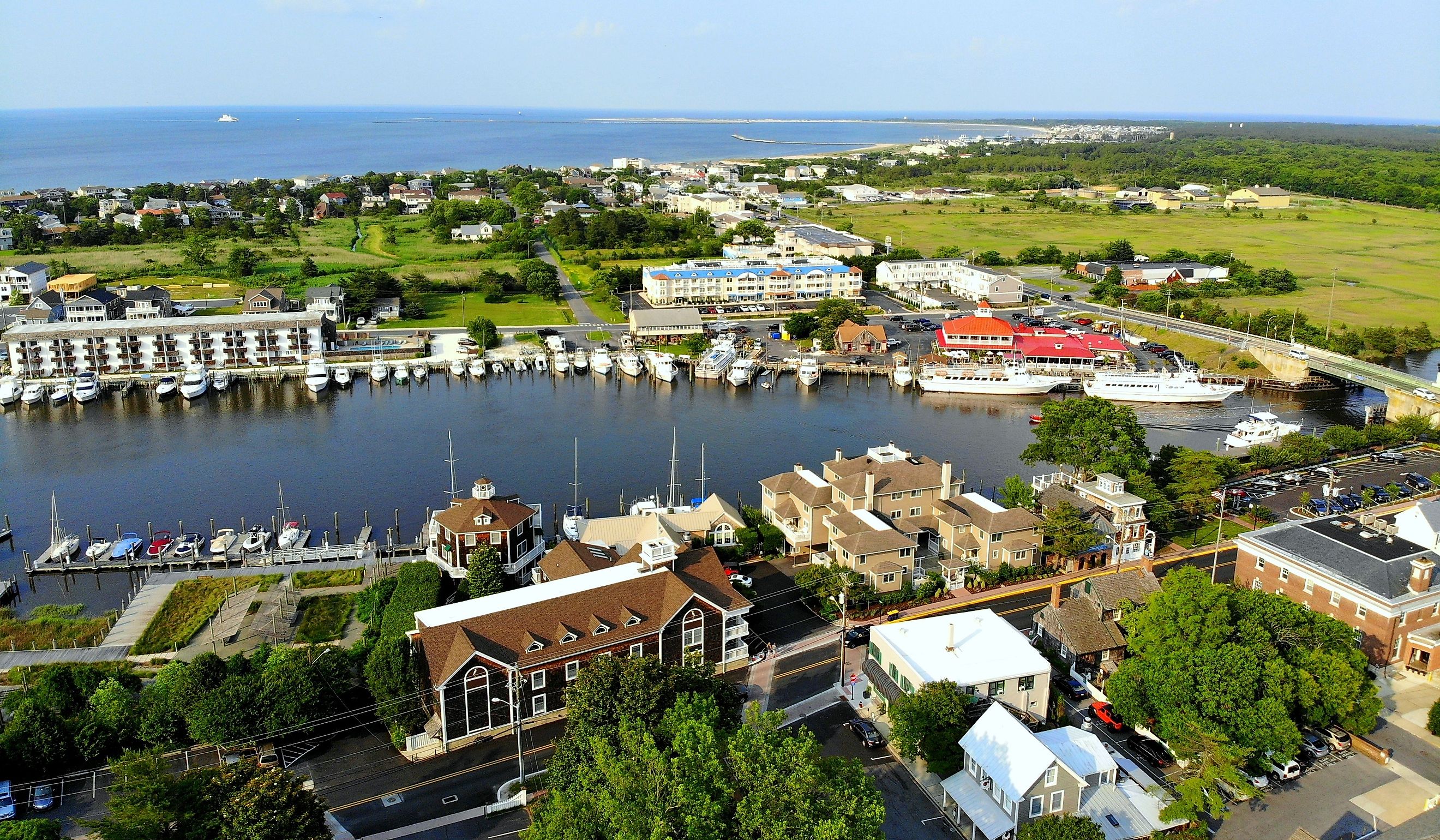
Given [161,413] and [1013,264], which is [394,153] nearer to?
[1013,264]

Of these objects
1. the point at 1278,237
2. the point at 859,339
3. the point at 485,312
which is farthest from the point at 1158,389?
the point at 1278,237

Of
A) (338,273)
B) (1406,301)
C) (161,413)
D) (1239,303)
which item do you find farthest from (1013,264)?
(161,413)

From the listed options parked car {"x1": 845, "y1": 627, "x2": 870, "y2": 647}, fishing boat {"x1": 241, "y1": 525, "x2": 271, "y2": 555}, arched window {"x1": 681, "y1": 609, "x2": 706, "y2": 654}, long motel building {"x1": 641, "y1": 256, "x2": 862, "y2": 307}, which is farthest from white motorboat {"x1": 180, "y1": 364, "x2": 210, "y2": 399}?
parked car {"x1": 845, "y1": 627, "x2": 870, "y2": 647}

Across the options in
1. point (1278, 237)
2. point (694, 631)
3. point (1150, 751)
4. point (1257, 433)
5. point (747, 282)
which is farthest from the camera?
point (1278, 237)

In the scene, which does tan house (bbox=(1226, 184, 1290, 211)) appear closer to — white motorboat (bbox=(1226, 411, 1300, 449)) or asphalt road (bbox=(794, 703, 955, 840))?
white motorboat (bbox=(1226, 411, 1300, 449))

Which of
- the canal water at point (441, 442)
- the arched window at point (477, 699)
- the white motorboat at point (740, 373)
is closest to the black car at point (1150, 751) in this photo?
the arched window at point (477, 699)

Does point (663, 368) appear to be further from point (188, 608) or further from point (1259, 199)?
point (1259, 199)
